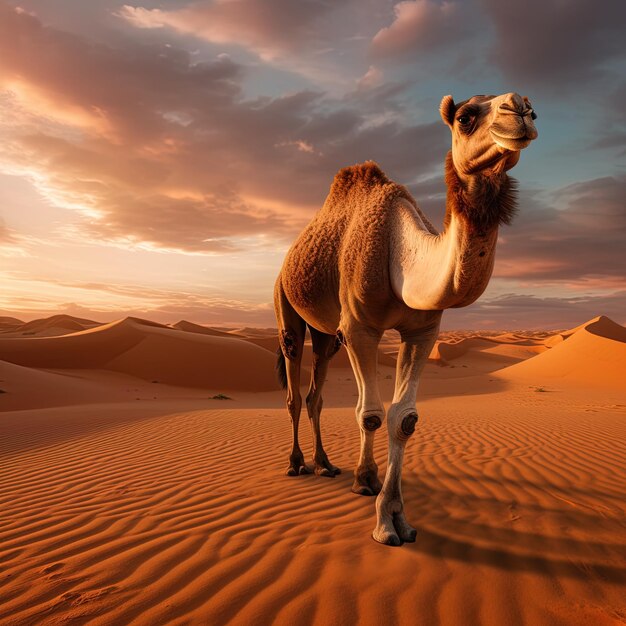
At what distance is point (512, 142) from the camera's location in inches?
96.2

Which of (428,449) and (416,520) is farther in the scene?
(428,449)

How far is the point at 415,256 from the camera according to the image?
3596 mm

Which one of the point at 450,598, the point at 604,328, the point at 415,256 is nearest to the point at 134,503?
the point at 450,598

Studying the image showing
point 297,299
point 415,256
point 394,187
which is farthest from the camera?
point 297,299

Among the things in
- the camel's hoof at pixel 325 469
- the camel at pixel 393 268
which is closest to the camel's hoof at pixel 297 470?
the camel at pixel 393 268

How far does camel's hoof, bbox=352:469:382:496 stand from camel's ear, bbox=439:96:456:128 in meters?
3.59

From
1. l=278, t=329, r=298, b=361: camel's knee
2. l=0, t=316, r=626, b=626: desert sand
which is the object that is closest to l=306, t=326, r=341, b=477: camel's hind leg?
l=278, t=329, r=298, b=361: camel's knee

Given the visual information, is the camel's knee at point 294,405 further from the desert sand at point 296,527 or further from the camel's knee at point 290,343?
the desert sand at point 296,527

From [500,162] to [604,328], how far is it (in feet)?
167

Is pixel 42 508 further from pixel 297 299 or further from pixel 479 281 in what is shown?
pixel 479 281

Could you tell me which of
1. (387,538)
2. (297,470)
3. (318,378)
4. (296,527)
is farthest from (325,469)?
(387,538)

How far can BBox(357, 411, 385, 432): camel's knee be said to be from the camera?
420cm

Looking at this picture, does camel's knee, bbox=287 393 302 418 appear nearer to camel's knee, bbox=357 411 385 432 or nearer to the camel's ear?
camel's knee, bbox=357 411 385 432

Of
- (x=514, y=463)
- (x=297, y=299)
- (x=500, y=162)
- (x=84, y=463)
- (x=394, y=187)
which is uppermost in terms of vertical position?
(x=394, y=187)
